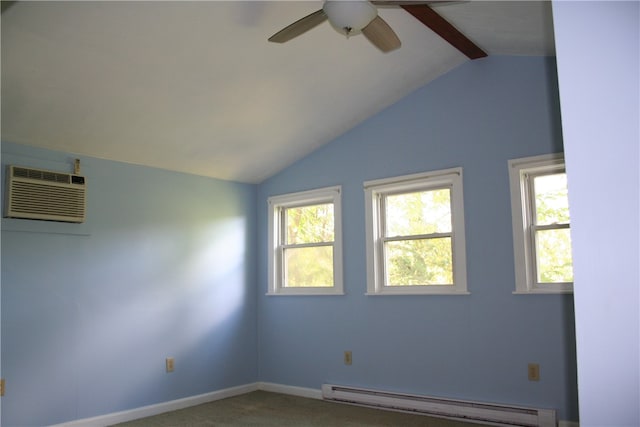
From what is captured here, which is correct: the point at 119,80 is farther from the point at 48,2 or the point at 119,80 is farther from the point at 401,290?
the point at 401,290

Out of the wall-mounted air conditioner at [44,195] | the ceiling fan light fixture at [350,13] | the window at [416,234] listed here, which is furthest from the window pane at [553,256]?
the wall-mounted air conditioner at [44,195]

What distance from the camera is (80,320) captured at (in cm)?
399

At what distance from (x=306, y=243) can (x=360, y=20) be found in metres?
3.11

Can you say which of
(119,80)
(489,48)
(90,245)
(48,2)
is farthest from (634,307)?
(90,245)

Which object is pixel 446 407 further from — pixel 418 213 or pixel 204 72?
pixel 204 72

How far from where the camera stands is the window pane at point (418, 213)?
4445 mm

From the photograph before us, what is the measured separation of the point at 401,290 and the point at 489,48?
84.4 inches

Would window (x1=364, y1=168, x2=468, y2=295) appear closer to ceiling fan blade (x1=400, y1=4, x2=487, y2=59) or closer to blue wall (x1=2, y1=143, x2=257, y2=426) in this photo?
ceiling fan blade (x1=400, y1=4, x2=487, y2=59)

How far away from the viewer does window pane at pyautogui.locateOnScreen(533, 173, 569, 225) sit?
3924 mm

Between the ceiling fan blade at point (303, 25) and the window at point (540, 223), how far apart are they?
84.8 inches

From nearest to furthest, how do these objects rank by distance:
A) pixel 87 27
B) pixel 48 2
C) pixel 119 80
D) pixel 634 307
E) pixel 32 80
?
pixel 634 307
pixel 48 2
pixel 87 27
pixel 32 80
pixel 119 80

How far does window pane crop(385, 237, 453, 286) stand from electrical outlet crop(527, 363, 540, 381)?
90 centimetres

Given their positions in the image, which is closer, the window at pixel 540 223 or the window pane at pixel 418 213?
the window at pixel 540 223

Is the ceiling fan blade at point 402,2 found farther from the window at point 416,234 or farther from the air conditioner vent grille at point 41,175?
the air conditioner vent grille at point 41,175
